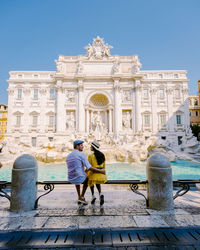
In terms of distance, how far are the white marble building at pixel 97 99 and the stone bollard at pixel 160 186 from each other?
1880 centimetres

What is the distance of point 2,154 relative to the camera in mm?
15562

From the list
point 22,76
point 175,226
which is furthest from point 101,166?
point 22,76

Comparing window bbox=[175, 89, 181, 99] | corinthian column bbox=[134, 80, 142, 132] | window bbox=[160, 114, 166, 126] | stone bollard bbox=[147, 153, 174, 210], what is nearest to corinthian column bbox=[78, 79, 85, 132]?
corinthian column bbox=[134, 80, 142, 132]

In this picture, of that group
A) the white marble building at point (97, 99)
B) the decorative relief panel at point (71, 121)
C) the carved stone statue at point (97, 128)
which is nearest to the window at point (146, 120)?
the white marble building at point (97, 99)

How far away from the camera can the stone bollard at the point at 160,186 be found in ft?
8.98

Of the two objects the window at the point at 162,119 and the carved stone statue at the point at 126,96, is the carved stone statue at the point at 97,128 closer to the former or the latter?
the carved stone statue at the point at 126,96

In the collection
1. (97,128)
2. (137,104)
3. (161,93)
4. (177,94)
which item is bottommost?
(97,128)

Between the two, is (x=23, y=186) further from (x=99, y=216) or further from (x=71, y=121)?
(x=71, y=121)

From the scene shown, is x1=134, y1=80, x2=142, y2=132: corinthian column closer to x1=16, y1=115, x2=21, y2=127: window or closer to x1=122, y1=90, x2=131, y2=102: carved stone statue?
x1=122, y1=90, x2=131, y2=102: carved stone statue

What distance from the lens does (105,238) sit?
6.36ft

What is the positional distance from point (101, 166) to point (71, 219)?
3.58 ft

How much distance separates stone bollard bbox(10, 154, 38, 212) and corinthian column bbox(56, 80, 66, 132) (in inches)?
772

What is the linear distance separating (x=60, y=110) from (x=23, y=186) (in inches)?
810

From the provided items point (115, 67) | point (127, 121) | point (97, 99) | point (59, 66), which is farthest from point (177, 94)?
point (59, 66)
